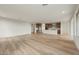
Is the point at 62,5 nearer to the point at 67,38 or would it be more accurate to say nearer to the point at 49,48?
the point at 67,38

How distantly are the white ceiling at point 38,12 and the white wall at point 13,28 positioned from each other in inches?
3.7

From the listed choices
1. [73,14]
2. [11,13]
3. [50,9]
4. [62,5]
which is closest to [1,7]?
[11,13]

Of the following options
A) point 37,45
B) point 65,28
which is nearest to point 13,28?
point 37,45

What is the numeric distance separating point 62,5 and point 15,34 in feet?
3.31

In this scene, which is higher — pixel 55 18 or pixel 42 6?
pixel 42 6

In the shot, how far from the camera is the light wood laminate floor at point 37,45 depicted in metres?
2.07

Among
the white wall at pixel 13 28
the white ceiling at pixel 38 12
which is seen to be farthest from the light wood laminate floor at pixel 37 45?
the white ceiling at pixel 38 12

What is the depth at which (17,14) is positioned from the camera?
7.03 ft

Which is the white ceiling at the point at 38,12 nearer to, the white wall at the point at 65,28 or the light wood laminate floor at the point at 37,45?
the white wall at the point at 65,28

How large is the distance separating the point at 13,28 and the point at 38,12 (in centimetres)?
56

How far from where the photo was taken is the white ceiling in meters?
2.06

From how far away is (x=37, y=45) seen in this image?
7.04ft

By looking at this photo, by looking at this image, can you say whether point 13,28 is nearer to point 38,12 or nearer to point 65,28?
point 38,12

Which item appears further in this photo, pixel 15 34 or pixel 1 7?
pixel 15 34
